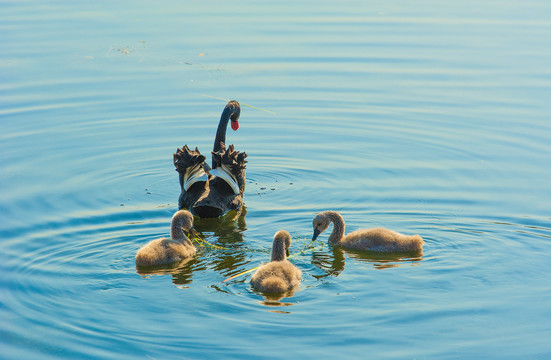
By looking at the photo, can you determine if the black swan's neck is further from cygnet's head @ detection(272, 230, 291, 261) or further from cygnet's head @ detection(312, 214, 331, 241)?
cygnet's head @ detection(272, 230, 291, 261)

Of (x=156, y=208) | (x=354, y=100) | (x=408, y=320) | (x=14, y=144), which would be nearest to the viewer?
(x=408, y=320)

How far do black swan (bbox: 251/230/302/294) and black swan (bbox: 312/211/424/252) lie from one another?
973 mm

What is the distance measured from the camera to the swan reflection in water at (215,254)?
26.0 feet

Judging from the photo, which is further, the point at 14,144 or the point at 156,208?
the point at 14,144

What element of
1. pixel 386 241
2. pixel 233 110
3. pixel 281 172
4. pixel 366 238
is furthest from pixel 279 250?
pixel 233 110

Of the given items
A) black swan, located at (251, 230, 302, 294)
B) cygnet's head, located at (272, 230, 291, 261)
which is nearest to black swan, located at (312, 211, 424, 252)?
cygnet's head, located at (272, 230, 291, 261)

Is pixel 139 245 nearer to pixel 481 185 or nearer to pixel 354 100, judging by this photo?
pixel 481 185

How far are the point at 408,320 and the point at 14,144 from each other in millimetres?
7343

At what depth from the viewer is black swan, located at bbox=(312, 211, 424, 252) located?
326 inches

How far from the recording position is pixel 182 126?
13031 mm

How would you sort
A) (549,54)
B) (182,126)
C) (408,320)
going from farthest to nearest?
→ 1. (549,54)
2. (182,126)
3. (408,320)

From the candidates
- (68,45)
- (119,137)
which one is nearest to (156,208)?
(119,137)

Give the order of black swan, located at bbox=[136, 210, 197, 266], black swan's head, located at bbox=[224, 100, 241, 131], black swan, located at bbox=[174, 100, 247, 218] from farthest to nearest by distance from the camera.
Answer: black swan's head, located at bbox=[224, 100, 241, 131] → black swan, located at bbox=[174, 100, 247, 218] → black swan, located at bbox=[136, 210, 197, 266]

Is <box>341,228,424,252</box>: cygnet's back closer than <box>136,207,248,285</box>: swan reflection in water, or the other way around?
<box>136,207,248,285</box>: swan reflection in water
